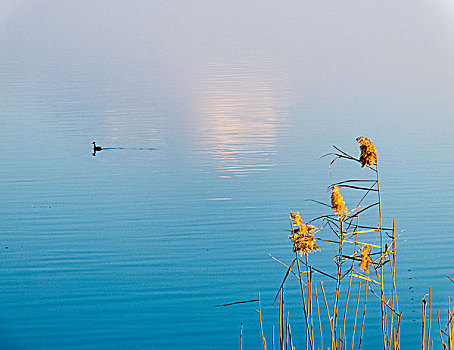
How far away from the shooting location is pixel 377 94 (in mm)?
17891

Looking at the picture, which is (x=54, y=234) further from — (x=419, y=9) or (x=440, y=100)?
(x=419, y=9)

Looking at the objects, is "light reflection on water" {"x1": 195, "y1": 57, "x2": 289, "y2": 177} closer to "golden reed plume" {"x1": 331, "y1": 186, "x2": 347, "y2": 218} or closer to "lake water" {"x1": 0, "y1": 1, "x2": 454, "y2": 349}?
"lake water" {"x1": 0, "y1": 1, "x2": 454, "y2": 349}

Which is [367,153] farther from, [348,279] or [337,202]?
[348,279]

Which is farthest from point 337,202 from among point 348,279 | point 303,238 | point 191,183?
point 191,183

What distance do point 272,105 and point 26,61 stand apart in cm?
1301

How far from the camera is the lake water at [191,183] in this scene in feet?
19.3

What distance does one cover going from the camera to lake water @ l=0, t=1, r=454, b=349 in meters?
5.88

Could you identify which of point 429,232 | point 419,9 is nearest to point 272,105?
point 429,232

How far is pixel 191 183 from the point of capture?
10.1m

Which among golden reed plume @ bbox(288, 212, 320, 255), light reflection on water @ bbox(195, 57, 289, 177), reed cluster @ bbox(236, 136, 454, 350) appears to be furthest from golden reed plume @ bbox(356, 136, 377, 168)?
light reflection on water @ bbox(195, 57, 289, 177)

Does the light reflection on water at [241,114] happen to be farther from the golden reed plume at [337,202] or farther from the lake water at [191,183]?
the golden reed plume at [337,202]

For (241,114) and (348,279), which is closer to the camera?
(348,279)

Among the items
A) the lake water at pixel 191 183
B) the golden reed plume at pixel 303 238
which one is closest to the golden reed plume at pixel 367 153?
the golden reed plume at pixel 303 238

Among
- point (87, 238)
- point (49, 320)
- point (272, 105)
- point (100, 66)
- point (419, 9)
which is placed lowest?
point (49, 320)
